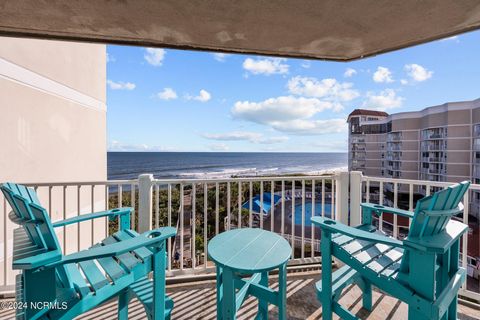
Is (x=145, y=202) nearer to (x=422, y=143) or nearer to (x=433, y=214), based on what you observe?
(x=433, y=214)

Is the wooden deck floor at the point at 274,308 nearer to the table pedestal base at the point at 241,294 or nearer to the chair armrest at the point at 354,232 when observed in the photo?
the table pedestal base at the point at 241,294

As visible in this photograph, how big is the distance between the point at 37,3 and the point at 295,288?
3078 mm

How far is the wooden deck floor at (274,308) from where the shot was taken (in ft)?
5.90

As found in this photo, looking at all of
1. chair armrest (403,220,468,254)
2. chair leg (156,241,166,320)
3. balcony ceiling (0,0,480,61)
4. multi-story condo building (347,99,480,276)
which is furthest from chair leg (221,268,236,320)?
multi-story condo building (347,99,480,276)

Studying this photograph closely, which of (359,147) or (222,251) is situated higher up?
(359,147)

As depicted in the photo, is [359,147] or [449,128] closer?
[449,128]

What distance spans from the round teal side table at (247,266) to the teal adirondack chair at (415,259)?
32 centimetres

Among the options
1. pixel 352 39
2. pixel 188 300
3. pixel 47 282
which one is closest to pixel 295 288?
pixel 188 300

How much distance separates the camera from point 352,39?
73.1 inches

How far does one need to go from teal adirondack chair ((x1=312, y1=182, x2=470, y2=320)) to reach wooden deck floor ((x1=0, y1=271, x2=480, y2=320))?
1.50ft

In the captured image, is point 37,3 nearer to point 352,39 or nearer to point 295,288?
point 352,39

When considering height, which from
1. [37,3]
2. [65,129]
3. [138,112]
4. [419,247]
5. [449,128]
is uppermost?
[138,112]

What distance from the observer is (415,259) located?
1.12 metres

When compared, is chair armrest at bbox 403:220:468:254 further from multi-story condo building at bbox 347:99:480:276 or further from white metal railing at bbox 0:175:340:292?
multi-story condo building at bbox 347:99:480:276
